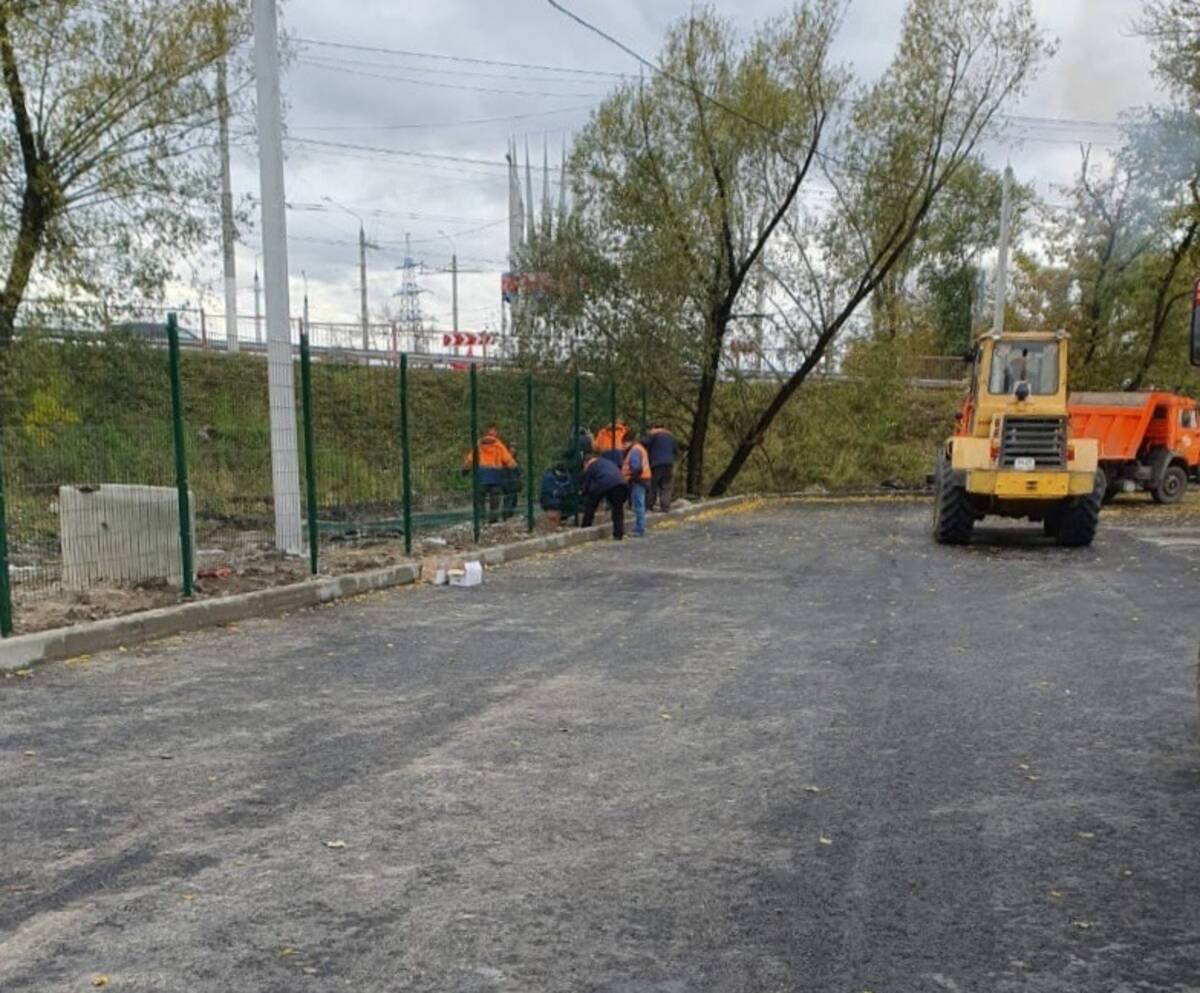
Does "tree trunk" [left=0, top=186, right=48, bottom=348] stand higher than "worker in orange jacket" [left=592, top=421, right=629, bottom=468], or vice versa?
"tree trunk" [left=0, top=186, right=48, bottom=348]

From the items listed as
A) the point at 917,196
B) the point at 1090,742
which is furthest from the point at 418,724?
the point at 917,196

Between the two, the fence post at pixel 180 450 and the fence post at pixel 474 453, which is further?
the fence post at pixel 474 453

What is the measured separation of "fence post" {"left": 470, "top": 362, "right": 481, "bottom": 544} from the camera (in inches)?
547

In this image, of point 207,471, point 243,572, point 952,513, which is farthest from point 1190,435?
point 207,471

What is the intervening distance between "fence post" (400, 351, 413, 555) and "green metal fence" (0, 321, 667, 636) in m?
0.02

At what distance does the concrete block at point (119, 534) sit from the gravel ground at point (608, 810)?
4.08 ft

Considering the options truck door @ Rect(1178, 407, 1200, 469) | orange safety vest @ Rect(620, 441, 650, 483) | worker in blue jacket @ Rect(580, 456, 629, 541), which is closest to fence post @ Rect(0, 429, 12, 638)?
worker in blue jacket @ Rect(580, 456, 629, 541)

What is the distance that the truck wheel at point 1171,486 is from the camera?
24.5m

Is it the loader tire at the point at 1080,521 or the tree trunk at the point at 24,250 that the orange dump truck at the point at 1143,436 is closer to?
the loader tire at the point at 1080,521

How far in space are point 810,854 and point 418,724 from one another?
2583 millimetres

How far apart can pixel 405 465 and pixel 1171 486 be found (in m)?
19.7

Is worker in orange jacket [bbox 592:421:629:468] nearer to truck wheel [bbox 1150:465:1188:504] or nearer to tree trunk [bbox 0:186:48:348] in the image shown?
tree trunk [bbox 0:186:48:348]

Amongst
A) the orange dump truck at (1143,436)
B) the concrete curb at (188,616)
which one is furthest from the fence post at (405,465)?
the orange dump truck at (1143,436)

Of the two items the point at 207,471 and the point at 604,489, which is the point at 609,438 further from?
the point at 207,471
